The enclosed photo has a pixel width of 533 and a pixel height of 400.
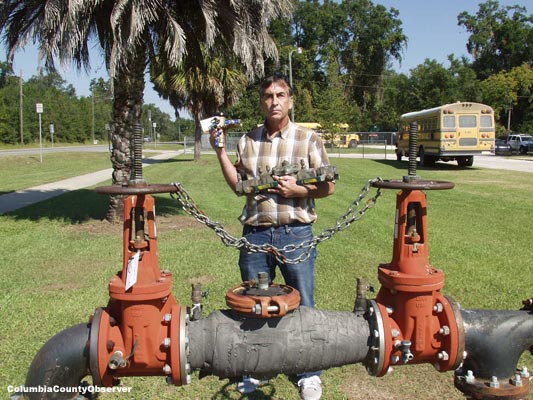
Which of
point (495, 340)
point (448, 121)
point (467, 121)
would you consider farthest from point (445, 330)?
point (467, 121)

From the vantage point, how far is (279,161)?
2.82 m

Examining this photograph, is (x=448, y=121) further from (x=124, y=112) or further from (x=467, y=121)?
(x=124, y=112)

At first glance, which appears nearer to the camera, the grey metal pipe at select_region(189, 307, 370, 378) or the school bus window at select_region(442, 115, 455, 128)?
the grey metal pipe at select_region(189, 307, 370, 378)

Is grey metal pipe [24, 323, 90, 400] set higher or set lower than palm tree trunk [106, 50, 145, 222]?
lower

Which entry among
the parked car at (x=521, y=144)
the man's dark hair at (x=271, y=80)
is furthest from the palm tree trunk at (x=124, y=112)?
the parked car at (x=521, y=144)

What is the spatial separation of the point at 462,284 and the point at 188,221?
5091 millimetres

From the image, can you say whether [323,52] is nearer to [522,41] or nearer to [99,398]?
[522,41]

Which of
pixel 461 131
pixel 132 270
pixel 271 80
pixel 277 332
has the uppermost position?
pixel 461 131

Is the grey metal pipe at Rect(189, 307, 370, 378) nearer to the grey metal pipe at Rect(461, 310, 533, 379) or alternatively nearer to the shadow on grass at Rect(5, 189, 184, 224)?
the grey metal pipe at Rect(461, 310, 533, 379)

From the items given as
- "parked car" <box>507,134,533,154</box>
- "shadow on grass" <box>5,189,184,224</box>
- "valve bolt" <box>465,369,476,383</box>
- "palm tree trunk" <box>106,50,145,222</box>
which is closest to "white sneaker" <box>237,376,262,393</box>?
"valve bolt" <box>465,369,476,383</box>

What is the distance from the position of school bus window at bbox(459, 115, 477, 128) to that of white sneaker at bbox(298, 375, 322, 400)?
1964 centimetres

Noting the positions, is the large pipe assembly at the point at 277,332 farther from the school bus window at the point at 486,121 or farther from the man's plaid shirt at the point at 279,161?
the school bus window at the point at 486,121

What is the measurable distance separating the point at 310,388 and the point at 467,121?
20046 mm

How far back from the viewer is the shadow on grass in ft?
30.9
